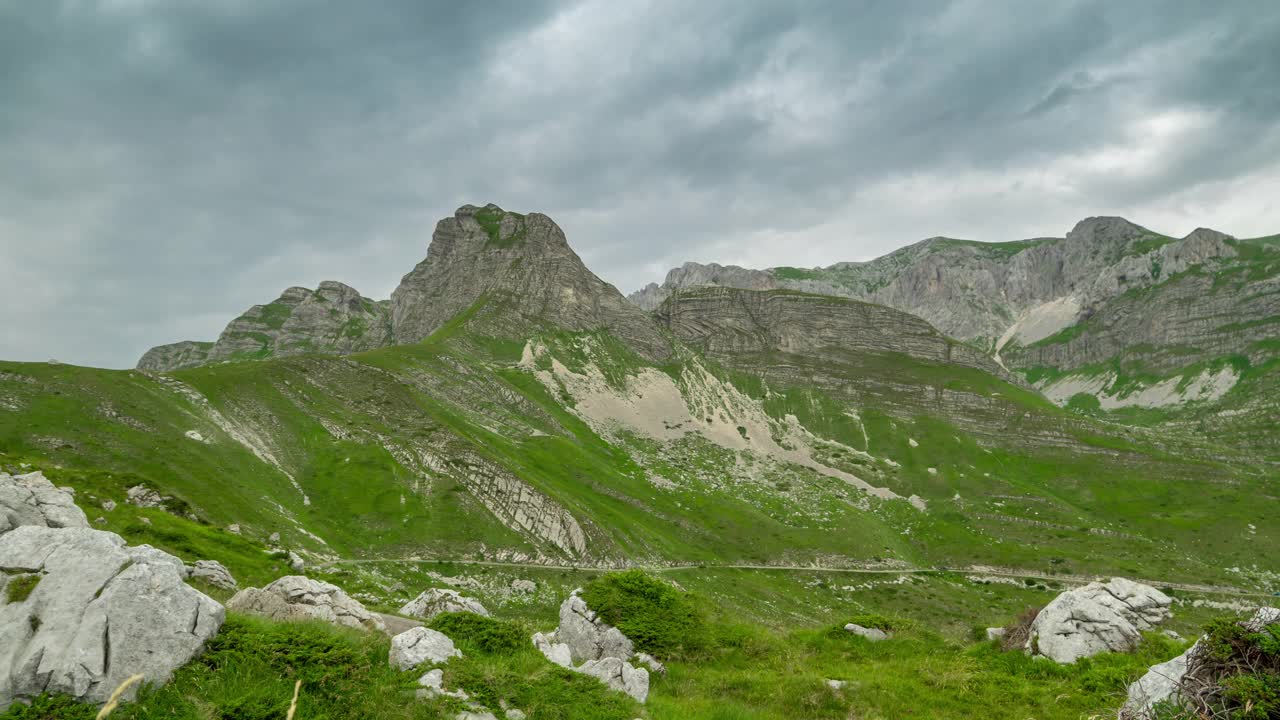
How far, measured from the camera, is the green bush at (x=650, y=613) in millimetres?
24000

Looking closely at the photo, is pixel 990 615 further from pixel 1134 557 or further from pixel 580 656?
pixel 580 656

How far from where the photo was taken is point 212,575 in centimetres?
3038

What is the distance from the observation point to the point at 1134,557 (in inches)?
5177

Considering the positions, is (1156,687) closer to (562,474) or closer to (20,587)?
(20,587)

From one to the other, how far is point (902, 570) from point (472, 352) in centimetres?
13123

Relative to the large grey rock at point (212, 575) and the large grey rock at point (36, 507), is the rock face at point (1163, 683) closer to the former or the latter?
the large grey rock at point (36, 507)

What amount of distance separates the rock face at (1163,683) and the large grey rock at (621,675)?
467 inches

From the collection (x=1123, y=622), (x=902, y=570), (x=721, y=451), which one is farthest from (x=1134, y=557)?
(x=1123, y=622)

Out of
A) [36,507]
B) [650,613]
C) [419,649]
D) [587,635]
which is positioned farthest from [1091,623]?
[36,507]

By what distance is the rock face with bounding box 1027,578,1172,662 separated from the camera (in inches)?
840

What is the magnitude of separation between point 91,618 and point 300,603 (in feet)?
36.1

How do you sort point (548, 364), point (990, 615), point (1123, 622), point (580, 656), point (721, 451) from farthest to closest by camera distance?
point (548, 364), point (721, 451), point (990, 615), point (580, 656), point (1123, 622)

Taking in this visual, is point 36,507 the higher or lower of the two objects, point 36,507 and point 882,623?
the higher

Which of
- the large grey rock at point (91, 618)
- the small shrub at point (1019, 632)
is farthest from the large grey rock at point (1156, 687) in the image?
the large grey rock at point (91, 618)
